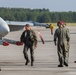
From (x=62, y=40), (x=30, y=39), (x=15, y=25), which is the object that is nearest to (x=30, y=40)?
(x=30, y=39)

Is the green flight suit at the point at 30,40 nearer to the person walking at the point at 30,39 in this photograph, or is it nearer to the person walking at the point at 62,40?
the person walking at the point at 30,39

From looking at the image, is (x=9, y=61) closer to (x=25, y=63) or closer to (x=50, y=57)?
(x=25, y=63)

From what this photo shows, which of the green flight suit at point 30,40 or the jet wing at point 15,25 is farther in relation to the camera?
the jet wing at point 15,25

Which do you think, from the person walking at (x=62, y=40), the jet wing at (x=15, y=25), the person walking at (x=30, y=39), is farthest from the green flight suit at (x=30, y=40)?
the jet wing at (x=15, y=25)

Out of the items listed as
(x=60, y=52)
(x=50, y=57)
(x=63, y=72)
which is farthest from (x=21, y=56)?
(x=63, y=72)

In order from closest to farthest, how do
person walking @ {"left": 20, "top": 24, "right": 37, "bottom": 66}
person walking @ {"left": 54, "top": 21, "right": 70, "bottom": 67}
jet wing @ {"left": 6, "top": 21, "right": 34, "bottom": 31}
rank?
person walking @ {"left": 54, "top": 21, "right": 70, "bottom": 67}
person walking @ {"left": 20, "top": 24, "right": 37, "bottom": 66}
jet wing @ {"left": 6, "top": 21, "right": 34, "bottom": 31}

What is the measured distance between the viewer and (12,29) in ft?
90.0

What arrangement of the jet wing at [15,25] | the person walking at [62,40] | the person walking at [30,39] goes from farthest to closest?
the jet wing at [15,25] < the person walking at [30,39] < the person walking at [62,40]

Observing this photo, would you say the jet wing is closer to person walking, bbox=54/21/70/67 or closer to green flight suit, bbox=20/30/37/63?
green flight suit, bbox=20/30/37/63

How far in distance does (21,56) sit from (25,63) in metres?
3.78

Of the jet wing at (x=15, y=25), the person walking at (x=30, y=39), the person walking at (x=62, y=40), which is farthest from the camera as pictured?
the jet wing at (x=15, y=25)

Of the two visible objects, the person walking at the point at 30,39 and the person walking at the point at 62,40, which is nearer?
the person walking at the point at 62,40

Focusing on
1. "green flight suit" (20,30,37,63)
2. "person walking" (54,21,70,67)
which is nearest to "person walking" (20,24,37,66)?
"green flight suit" (20,30,37,63)

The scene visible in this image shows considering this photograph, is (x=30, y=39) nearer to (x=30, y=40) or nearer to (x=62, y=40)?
(x=30, y=40)
